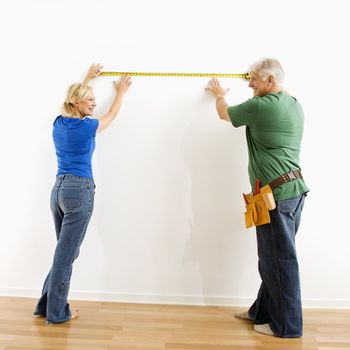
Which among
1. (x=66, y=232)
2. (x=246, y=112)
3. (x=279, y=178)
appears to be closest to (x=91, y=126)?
(x=66, y=232)

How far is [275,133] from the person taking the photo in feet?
7.20

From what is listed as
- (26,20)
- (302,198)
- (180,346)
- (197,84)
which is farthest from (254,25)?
(180,346)

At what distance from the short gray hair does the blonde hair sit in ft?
3.24


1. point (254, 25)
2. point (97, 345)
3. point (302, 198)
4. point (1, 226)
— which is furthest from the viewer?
point (1, 226)

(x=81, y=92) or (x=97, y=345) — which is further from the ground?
(x=81, y=92)

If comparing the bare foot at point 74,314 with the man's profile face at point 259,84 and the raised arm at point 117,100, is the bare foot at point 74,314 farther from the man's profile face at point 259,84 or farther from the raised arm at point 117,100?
the man's profile face at point 259,84

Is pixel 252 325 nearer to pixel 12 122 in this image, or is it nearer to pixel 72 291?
pixel 72 291

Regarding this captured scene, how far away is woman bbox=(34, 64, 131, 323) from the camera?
2289 mm

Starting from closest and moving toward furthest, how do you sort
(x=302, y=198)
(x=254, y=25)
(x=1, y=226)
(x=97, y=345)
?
(x=97, y=345) → (x=302, y=198) → (x=254, y=25) → (x=1, y=226)

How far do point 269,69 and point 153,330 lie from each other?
1585mm

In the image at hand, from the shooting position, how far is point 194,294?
105 inches

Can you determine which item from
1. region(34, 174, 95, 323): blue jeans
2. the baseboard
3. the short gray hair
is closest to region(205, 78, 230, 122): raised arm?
the short gray hair

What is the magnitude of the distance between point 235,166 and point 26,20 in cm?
167

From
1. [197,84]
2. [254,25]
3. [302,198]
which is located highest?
[254,25]
